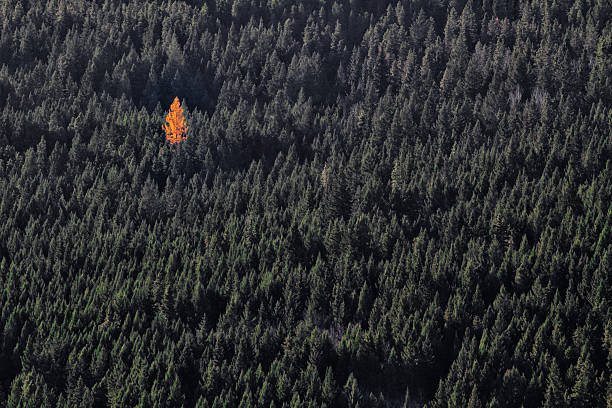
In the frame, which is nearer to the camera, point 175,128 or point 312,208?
point 312,208

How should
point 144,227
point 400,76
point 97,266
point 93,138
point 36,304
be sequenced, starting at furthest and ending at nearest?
1. point 400,76
2. point 93,138
3. point 144,227
4. point 97,266
5. point 36,304

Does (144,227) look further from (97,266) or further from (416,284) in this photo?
(416,284)

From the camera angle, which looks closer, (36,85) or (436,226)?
(436,226)

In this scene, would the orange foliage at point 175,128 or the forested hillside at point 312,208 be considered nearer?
the forested hillside at point 312,208

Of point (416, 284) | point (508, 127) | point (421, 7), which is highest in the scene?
point (421, 7)

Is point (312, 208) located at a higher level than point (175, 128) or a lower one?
lower

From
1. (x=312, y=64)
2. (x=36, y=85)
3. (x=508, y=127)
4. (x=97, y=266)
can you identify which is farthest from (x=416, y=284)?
(x=36, y=85)

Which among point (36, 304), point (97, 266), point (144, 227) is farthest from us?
point (144, 227)

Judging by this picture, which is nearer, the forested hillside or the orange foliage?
the forested hillside
